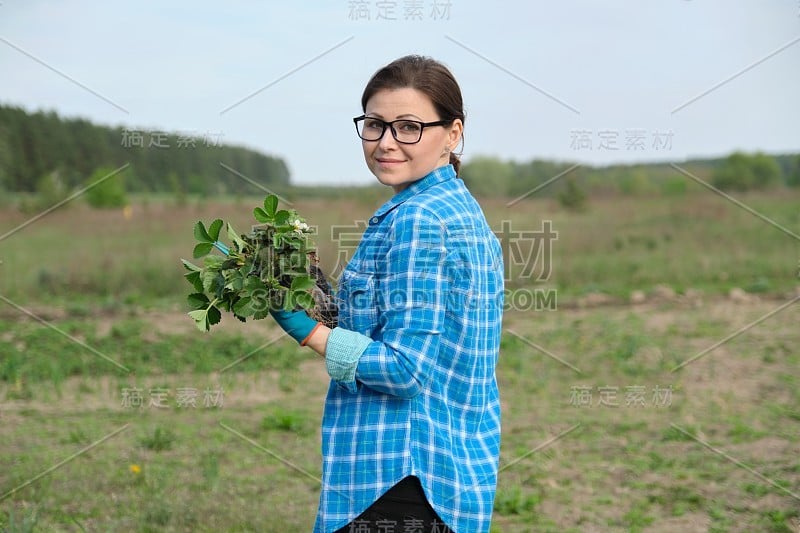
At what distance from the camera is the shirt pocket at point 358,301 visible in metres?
1.62

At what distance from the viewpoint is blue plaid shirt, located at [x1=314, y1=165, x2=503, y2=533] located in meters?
1.53

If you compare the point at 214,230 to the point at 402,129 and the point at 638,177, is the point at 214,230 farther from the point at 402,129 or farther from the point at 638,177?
the point at 638,177

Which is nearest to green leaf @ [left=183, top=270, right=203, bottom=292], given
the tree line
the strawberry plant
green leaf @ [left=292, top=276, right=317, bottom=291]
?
the strawberry plant

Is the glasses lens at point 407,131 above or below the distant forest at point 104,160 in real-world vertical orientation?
below

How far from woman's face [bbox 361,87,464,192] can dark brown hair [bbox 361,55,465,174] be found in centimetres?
1

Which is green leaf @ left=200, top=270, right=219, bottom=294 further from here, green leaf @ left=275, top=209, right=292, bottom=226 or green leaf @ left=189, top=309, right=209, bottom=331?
green leaf @ left=275, top=209, right=292, bottom=226

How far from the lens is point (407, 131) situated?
1694 millimetres

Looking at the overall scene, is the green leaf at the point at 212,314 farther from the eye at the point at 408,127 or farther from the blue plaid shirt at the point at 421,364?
A: the eye at the point at 408,127

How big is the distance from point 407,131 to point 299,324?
0.44m

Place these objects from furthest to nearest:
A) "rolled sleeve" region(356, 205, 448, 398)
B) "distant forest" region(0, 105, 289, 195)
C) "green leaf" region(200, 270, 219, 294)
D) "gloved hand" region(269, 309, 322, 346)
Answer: "distant forest" region(0, 105, 289, 195)
"green leaf" region(200, 270, 219, 294)
"gloved hand" region(269, 309, 322, 346)
"rolled sleeve" region(356, 205, 448, 398)

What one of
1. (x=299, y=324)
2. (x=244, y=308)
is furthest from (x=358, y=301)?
(x=244, y=308)

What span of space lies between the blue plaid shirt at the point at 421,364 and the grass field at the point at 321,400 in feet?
5.60

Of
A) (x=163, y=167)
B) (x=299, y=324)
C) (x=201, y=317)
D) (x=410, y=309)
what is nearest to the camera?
(x=410, y=309)

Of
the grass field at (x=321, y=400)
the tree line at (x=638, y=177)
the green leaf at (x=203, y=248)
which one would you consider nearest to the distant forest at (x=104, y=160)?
the grass field at (x=321, y=400)
